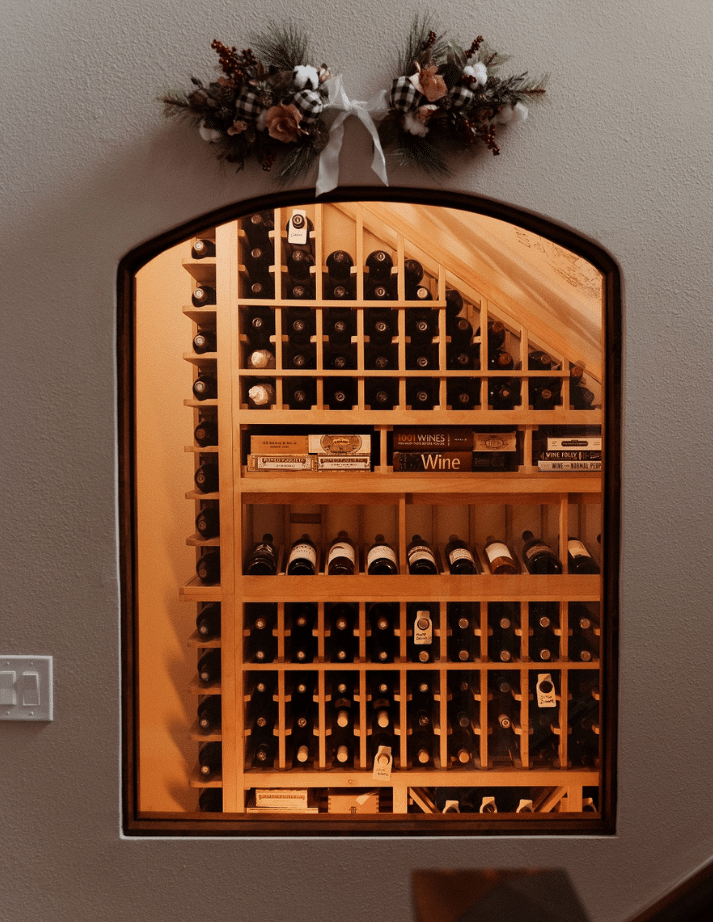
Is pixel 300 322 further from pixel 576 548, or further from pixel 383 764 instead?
pixel 383 764

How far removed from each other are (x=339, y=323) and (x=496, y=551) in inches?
24.0

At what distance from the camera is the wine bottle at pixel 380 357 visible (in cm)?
140

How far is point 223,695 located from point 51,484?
60 cm

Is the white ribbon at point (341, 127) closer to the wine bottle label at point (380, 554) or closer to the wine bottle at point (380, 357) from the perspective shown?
the wine bottle at point (380, 357)

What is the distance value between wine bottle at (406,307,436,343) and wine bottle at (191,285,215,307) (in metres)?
0.43

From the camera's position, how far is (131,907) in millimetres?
1353

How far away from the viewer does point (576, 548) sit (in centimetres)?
139

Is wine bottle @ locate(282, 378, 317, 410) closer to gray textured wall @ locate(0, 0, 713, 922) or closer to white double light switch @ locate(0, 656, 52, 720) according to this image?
gray textured wall @ locate(0, 0, 713, 922)

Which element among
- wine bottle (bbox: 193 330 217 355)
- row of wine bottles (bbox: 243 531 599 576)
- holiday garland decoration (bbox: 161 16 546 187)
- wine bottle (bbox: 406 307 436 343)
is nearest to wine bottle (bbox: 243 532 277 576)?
row of wine bottles (bbox: 243 531 599 576)

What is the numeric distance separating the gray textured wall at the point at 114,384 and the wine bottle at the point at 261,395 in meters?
0.29

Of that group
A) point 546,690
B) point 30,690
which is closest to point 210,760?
point 30,690

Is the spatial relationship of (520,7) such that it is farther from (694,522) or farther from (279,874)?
(279,874)

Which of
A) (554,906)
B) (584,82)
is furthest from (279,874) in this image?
(584,82)

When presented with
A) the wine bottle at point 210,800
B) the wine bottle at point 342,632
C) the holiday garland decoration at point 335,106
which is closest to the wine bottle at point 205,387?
the holiday garland decoration at point 335,106
